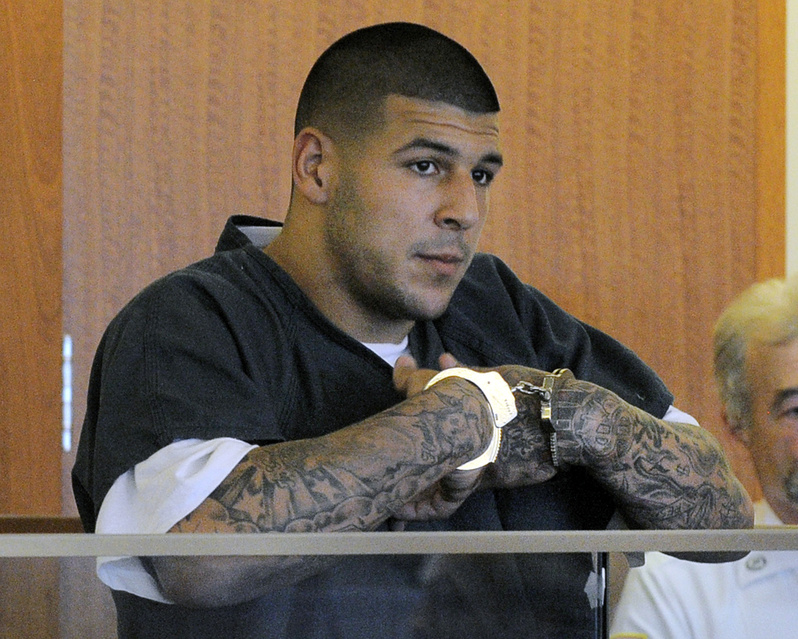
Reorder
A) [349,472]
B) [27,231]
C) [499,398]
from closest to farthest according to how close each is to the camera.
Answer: [349,472], [499,398], [27,231]

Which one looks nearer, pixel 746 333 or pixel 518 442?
pixel 518 442

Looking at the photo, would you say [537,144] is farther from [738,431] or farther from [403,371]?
[403,371]

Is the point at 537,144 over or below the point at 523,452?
over

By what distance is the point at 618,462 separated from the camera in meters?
1.10

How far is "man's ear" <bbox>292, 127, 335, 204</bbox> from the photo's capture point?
49.3 inches

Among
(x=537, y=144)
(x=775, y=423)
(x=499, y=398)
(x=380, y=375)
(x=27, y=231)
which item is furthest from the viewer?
(x=537, y=144)

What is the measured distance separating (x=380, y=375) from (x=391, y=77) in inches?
12.7

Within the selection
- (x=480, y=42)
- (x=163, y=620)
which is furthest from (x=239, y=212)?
(x=163, y=620)

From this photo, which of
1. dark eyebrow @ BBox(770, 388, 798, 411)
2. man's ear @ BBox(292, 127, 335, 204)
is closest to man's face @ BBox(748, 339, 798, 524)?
dark eyebrow @ BBox(770, 388, 798, 411)

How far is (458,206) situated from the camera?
3.92ft

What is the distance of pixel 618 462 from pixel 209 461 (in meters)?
0.40

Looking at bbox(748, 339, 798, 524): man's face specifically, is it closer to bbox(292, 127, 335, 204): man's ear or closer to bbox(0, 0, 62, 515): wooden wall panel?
bbox(292, 127, 335, 204): man's ear

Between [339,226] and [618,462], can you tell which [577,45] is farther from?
[618,462]

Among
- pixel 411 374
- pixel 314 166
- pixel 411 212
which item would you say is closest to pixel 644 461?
pixel 411 374
